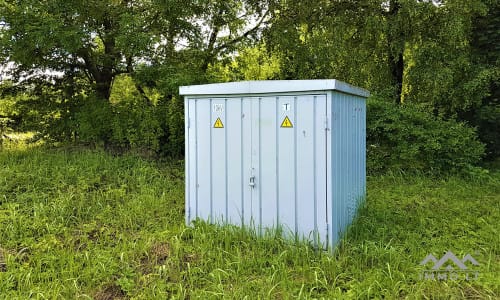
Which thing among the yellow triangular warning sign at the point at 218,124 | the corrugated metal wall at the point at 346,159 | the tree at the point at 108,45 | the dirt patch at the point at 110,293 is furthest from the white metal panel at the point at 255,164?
the tree at the point at 108,45

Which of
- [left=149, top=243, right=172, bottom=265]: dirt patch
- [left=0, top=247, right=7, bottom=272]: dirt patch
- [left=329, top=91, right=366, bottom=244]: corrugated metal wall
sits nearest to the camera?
[left=0, top=247, right=7, bottom=272]: dirt patch

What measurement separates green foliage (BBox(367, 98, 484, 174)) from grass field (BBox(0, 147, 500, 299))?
1.44 m

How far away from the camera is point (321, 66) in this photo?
835 cm

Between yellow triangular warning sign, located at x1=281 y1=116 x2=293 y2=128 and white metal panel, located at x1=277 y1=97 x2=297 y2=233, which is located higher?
yellow triangular warning sign, located at x1=281 y1=116 x2=293 y2=128

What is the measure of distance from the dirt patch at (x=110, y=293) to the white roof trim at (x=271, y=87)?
196 cm

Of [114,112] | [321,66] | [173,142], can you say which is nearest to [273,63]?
[321,66]

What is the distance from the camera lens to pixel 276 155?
3.71m

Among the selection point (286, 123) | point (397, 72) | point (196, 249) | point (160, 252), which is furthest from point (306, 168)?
point (397, 72)

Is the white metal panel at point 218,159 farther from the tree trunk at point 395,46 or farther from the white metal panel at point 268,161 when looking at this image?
the tree trunk at point 395,46

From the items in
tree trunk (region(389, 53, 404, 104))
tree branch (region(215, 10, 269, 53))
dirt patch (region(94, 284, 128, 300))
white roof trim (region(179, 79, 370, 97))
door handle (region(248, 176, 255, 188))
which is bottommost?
dirt patch (region(94, 284, 128, 300))

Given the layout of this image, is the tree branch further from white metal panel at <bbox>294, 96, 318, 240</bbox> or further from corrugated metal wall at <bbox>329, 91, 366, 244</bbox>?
white metal panel at <bbox>294, 96, 318, 240</bbox>

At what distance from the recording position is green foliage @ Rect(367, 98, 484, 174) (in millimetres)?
7008

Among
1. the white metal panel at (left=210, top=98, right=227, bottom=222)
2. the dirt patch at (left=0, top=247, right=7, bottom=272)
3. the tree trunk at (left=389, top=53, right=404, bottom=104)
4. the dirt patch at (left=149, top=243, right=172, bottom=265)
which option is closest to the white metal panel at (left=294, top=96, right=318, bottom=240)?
the white metal panel at (left=210, top=98, right=227, bottom=222)

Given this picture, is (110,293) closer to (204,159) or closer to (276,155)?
(204,159)
